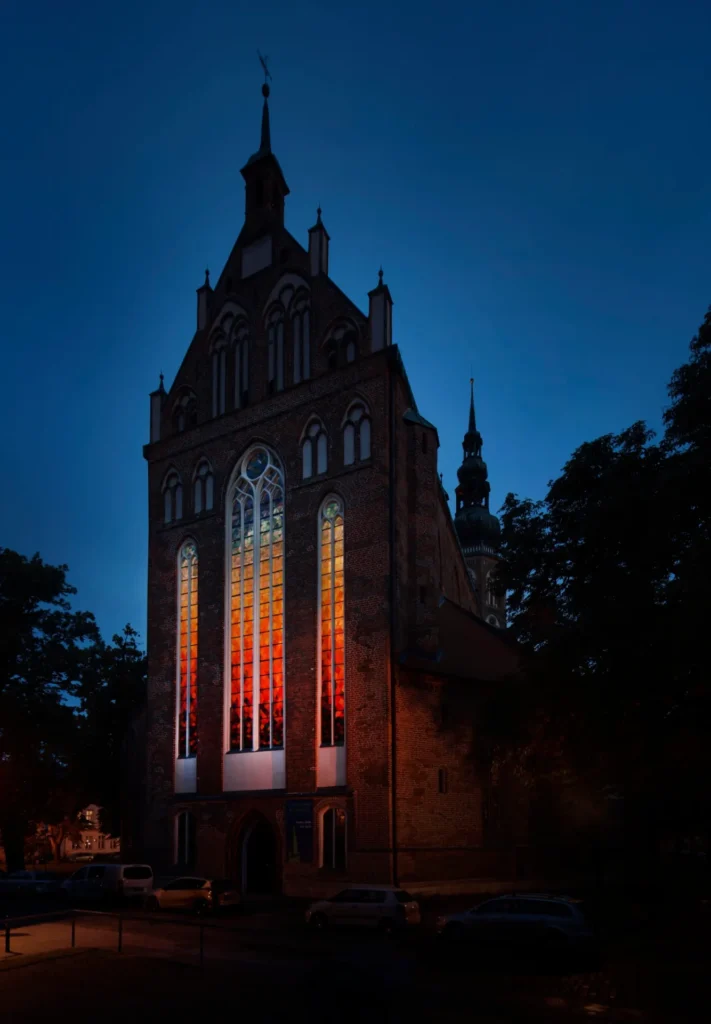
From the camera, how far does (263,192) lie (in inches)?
1575

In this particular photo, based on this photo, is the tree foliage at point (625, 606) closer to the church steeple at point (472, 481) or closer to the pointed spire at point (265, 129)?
the pointed spire at point (265, 129)

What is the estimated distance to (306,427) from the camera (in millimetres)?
35031

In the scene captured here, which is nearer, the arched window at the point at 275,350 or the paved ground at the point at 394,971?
the paved ground at the point at 394,971

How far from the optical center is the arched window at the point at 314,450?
34312mm

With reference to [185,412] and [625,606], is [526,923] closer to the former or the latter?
[625,606]

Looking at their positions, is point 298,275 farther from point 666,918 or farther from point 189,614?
point 666,918

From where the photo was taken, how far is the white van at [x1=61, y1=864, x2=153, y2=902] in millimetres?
30328

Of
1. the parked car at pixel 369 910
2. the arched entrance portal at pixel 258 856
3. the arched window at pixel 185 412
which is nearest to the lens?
the parked car at pixel 369 910

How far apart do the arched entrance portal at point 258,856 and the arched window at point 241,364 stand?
1483 cm

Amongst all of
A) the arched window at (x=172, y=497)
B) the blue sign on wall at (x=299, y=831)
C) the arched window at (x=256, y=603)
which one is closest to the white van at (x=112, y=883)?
the blue sign on wall at (x=299, y=831)

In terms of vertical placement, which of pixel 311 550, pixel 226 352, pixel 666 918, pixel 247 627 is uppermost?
pixel 226 352

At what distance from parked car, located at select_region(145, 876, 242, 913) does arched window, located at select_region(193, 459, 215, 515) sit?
14141 mm

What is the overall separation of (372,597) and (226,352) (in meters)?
12.7

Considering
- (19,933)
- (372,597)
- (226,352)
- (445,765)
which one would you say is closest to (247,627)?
(372,597)
